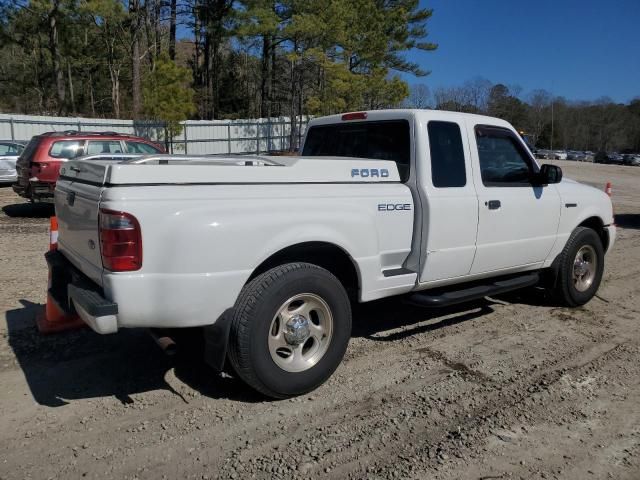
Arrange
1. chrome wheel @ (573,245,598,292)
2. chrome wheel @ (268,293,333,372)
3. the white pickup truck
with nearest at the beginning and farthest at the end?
the white pickup truck → chrome wheel @ (268,293,333,372) → chrome wheel @ (573,245,598,292)

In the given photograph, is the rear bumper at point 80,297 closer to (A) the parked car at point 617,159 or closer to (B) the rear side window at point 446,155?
(B) the rear side window at point 446,155

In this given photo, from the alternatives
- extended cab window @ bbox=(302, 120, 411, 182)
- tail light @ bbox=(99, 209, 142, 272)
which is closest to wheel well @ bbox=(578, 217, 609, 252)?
extended cab window @ bbox=(302, 120, 411, 182)

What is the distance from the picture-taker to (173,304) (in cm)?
319

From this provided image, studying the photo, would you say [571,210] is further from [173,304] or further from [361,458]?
[173,304]

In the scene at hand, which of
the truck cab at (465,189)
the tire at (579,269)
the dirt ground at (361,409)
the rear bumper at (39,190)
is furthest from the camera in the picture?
the rear bumper at (39,190)

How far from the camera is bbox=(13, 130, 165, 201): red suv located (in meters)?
11.2

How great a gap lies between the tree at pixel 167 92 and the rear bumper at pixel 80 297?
74.0 feet

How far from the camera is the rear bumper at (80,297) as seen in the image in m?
3.06

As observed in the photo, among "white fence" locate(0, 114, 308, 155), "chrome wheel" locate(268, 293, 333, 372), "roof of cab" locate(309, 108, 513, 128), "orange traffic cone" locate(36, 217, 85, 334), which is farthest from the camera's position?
"white fence" locate(0, 114, 308, 155)

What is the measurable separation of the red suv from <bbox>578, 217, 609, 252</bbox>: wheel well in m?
9.45

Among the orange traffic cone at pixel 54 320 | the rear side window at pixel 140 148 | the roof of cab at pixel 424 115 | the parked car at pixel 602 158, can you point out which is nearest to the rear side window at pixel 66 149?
the rear side window at pixel 140 148

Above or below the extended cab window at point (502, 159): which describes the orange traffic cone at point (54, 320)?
below

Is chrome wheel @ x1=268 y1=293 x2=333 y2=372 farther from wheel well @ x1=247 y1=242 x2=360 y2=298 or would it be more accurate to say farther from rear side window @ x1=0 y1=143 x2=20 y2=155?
rear side window @ x1=0 y1=143 x2=20 y2=155

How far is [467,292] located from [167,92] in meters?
A: 23.5
